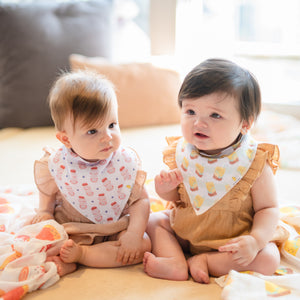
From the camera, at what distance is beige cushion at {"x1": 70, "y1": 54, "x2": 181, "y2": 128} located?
7.06ft

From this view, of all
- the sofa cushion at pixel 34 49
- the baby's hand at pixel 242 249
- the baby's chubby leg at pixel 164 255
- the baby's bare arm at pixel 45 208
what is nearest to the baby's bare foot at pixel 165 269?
the baby's chubby leg at pixel 164 255

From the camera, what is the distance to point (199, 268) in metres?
1.06

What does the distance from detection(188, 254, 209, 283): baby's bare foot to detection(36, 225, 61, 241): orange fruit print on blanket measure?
0.37 m

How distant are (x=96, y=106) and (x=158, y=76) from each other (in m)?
1.20

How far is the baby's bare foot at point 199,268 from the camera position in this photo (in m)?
1.04

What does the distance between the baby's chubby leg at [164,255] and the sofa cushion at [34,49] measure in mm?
1292

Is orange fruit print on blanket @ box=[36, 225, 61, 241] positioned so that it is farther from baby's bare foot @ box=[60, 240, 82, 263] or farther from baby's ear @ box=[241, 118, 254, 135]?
baby's ear @ box=[241, 118, 254, 135]

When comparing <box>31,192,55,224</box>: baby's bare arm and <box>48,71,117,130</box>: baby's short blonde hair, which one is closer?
<box>48,71,117,130</box>: baby's short blonde hair

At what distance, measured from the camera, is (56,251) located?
1.12 meters

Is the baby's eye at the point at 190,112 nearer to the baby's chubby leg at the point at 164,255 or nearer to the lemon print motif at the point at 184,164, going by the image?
the lemon print motif at the point at 184,164

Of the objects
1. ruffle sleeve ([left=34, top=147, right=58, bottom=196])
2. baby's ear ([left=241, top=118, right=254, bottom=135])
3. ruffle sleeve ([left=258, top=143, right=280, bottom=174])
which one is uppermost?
baby's ear ([left=241, top=118, right=254, bottom=135])

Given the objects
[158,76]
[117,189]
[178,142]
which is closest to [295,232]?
[178,142]

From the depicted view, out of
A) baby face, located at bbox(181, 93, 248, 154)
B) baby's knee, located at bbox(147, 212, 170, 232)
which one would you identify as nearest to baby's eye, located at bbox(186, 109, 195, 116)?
baby face, located at bbox(181, 93, 248, 154)

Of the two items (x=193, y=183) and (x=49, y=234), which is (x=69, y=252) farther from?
(x=193, y=183)
